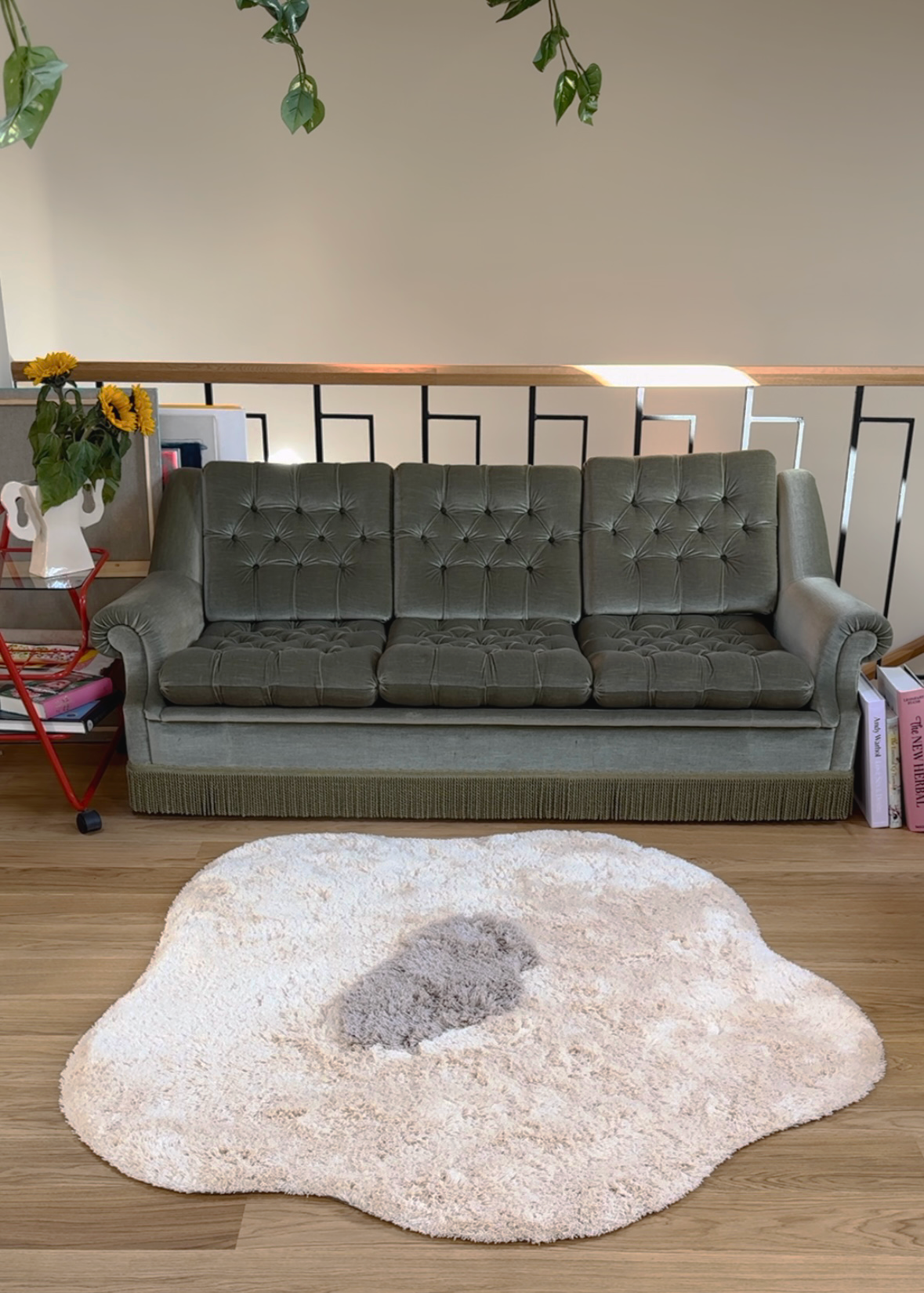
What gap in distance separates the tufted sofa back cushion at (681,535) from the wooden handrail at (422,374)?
30 centimetres

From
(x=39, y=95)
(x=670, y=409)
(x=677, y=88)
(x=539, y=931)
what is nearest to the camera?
(x=39, y=95)

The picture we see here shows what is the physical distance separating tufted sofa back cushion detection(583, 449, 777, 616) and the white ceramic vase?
4.88ft

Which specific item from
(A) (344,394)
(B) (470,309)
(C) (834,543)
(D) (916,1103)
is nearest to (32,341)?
(A) (344,394)

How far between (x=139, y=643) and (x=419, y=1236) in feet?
5.51

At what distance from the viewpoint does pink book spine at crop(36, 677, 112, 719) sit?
2652 mm

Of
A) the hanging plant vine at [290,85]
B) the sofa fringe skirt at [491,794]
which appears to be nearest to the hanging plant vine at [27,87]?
the hanging plant vine at [290,85]

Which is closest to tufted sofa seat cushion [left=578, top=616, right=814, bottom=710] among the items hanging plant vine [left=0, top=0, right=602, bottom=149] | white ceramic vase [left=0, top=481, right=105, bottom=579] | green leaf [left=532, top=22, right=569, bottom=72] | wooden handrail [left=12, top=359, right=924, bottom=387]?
wooden handrail [left=12, top=359, right=924, bottom=387]

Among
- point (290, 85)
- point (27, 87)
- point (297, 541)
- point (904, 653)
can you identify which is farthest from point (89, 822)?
point (904, 653)

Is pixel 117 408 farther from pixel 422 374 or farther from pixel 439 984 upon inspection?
pixel 439 984

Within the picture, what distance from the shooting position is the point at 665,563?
10.4 ft

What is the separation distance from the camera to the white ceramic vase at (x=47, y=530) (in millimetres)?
2695

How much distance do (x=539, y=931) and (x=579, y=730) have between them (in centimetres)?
68

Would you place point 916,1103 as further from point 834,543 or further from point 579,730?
point 834,543

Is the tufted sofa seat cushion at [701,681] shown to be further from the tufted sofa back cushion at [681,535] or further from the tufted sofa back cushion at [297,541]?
the tufted sofa back cushion at [297,541]
